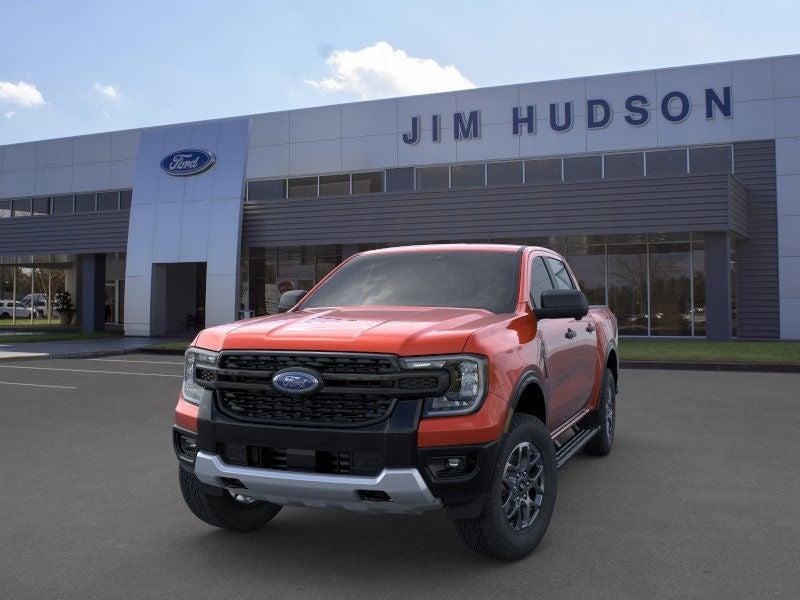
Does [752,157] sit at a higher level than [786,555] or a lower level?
higher

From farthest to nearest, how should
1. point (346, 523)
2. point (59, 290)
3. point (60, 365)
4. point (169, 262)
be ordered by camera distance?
1. point (59, 290)
2. point (169, 262)
3. point (60, 365)
4. point (346, 523)

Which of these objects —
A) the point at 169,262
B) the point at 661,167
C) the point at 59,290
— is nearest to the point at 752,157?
the point at 661,167

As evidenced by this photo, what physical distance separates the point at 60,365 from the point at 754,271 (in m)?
20.3

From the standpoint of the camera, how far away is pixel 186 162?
87.6 feet

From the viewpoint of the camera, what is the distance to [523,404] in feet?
14.4

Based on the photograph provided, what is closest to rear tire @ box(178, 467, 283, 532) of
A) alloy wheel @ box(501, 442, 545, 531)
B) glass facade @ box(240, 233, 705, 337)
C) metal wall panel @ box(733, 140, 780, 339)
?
alloy wheel @ box(501, 442, 545, 531)

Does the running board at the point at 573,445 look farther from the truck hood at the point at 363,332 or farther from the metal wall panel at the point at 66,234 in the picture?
the metal wall panel at the point at 66,234

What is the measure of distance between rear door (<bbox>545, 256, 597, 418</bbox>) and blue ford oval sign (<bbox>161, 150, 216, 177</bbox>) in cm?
2207

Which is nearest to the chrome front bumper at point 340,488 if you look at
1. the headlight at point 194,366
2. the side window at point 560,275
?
the headlight at point 194,366

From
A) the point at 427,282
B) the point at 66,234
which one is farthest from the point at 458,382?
the point at 66,234

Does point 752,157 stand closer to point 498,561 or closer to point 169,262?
point 169,262

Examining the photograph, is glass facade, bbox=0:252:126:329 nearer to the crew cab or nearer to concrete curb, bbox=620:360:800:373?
concrete curb, bbox=620:360:800:373

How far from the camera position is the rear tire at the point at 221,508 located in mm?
4289

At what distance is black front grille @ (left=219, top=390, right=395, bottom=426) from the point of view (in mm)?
3627
